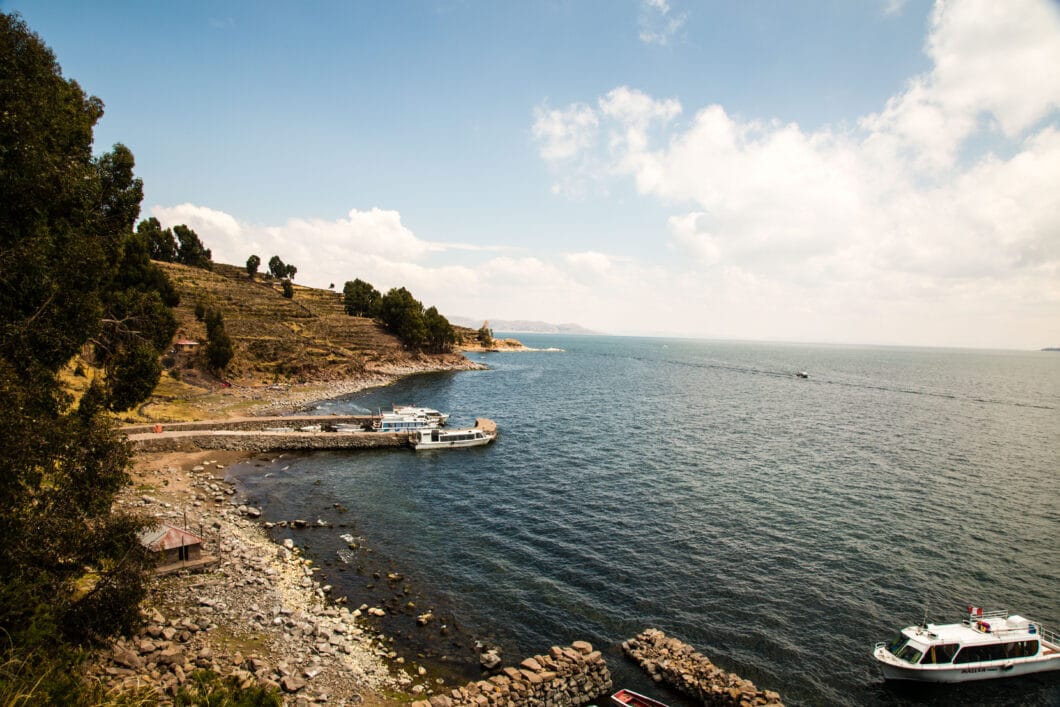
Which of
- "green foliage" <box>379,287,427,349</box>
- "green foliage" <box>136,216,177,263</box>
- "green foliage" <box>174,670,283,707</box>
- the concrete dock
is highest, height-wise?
"green foliage" <box>136,216,177,263</box>

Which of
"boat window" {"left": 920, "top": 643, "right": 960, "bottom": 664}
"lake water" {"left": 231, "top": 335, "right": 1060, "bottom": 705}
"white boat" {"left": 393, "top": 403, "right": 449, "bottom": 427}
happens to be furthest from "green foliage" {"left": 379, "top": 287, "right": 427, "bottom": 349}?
"boat window" {"left": 920, "top": 643, "right": 960, "bottom": 664}

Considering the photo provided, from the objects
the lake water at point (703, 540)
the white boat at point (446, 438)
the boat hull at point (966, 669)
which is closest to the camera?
the boat hull at point (966, 669)

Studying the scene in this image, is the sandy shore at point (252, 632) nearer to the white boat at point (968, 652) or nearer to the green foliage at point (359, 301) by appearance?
the white boat at point (968, 652)

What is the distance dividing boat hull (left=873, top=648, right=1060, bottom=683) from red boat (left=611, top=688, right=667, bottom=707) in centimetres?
1453

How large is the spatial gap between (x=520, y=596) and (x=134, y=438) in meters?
53.7

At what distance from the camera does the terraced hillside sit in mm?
120188

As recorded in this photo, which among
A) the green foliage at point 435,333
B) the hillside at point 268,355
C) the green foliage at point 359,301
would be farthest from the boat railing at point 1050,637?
the green foliage at point 359,301

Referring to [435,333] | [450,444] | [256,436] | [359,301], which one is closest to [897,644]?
[450,444]

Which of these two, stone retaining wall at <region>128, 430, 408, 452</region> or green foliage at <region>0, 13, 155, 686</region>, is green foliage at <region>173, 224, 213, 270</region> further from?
green foliage at <region>0, 13, 155, 686</region>

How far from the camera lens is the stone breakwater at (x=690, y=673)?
26.6 m

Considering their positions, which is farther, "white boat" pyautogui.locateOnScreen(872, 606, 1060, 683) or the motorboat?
the motorboat

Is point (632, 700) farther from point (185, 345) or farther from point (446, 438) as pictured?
point (185, 345)

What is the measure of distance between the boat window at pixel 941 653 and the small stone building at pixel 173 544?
154 ft

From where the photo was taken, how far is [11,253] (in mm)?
18516
